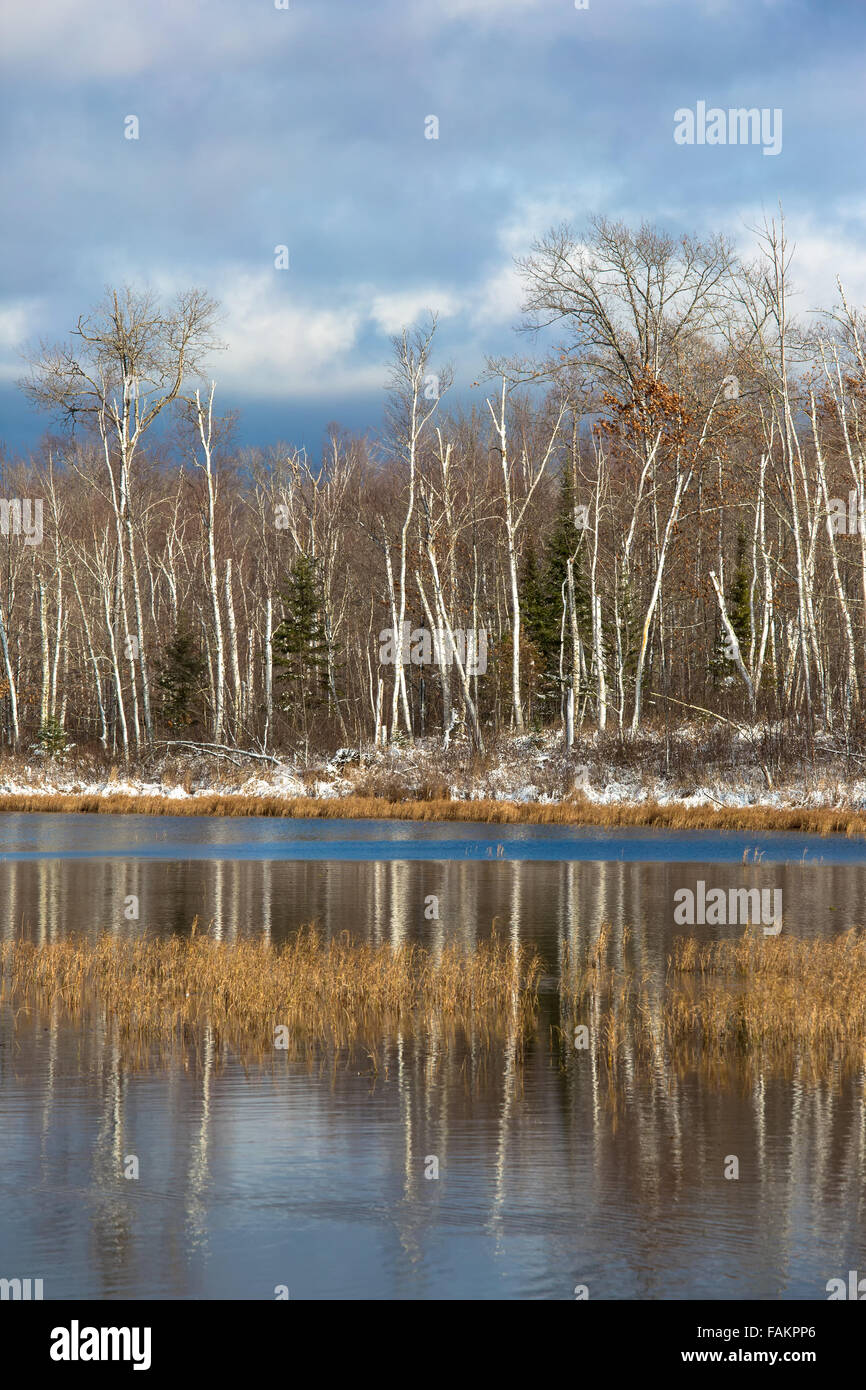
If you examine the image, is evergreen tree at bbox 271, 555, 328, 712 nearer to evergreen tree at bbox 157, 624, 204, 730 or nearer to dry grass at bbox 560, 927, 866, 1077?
evergreen tree at bbox 157, 624, 204, 730

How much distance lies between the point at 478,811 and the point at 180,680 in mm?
20676

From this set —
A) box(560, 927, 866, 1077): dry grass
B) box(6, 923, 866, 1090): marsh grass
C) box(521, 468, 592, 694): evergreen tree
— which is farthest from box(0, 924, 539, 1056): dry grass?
box(521, 468, 592, 694): evergreen tree

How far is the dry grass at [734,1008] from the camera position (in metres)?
10.7

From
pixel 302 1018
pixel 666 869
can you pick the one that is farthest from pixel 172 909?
pixel 666 869

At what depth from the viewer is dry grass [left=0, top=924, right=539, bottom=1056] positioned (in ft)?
38.6

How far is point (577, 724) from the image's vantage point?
140ft

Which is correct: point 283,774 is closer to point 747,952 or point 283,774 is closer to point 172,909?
point 172,909

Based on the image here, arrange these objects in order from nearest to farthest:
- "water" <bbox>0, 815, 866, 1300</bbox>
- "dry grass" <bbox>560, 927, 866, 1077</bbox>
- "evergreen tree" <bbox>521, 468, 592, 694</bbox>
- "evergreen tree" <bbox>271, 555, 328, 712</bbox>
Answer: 1. "water" <bbox>0, 815, 866, 1300</bbox>
2. "dry grass" <bbox>560, 927, 866, 1077</bbox>
3. "evergreen tree" <bbox>521, 468, 592, 694</bbox>
4. "evergreen tree" <bbox>271, 555, 328, 712</bbox>

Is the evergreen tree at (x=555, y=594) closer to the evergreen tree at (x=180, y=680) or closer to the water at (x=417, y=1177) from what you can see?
the evergreen tree at (x=180, y=680)

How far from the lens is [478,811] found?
36.0 meters

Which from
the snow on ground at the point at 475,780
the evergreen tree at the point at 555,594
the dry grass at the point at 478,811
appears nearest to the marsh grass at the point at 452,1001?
the dry grass at the point at 478,811

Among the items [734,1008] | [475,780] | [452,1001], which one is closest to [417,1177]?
[452,1001]

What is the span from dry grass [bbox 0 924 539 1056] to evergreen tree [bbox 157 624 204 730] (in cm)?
3776

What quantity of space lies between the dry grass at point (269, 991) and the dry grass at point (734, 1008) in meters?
0.85
